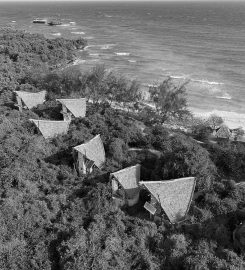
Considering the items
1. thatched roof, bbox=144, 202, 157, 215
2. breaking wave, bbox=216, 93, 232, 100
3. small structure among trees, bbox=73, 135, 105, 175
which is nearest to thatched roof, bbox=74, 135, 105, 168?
small structure among trees, bbox=73, 135, 105, 175

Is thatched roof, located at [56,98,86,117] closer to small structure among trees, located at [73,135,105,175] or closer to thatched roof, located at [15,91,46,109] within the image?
thatched roof, located at [15,91,46,109]

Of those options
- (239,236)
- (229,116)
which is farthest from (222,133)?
(239,236)

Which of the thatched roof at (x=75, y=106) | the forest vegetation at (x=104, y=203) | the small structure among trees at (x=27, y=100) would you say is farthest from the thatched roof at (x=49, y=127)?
the small structure among trees at (x=27, y=100)

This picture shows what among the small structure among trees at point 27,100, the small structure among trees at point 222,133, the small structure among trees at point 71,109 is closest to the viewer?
the small structure among trees at point 71,109

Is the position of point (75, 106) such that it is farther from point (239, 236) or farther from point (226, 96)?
point (226, 96)

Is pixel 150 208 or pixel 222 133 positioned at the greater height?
pixel 150 208

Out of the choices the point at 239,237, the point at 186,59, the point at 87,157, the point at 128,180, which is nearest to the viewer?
the point at 239,237

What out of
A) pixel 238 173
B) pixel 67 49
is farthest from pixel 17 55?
pixel 238 173

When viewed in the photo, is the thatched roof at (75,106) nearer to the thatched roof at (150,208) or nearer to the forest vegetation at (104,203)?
the forest vegetation at (104,203)
